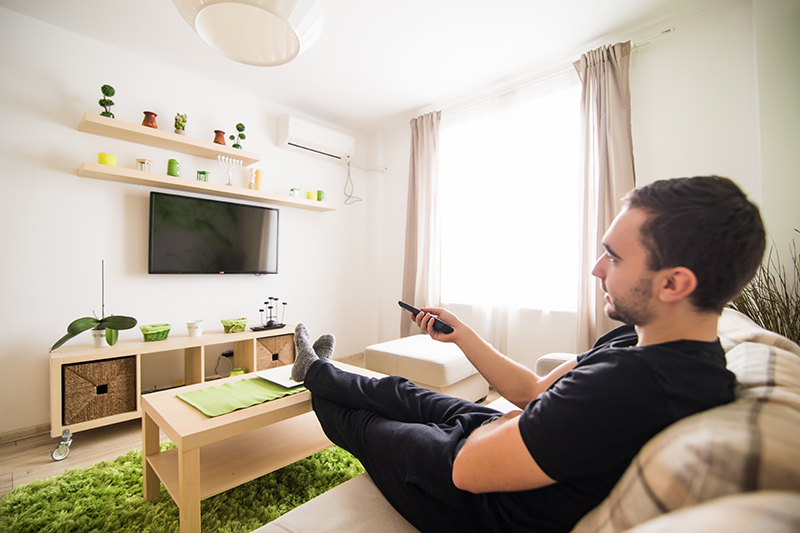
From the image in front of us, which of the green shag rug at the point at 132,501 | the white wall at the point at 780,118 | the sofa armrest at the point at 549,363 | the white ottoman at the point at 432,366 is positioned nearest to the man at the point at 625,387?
the green shag rug at the point at 132,501

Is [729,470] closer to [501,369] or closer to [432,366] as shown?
[501,369]

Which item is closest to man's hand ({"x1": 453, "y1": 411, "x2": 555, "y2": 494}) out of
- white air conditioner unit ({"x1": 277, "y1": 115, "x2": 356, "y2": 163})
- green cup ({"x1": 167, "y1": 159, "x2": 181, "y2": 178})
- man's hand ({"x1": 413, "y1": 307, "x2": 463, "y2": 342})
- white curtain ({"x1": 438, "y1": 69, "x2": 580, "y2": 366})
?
man's hand ({"x1": 413, "y1": 307, "x2": 463, "y2": 342})

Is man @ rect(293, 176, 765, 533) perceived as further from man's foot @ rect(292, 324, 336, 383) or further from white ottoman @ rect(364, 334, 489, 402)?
white ottoman @ rect(364, 334, 489, 402)

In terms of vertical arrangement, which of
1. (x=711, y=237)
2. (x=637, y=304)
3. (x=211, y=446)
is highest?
(x=711, y=237)

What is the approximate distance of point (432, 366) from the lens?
2.27 metres

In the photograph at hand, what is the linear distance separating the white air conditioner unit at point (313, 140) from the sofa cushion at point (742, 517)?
3.59 meters

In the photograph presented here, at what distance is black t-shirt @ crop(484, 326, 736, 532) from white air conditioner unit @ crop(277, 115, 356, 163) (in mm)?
3332

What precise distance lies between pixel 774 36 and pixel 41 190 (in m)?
4.33

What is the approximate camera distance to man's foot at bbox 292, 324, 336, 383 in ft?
4.90

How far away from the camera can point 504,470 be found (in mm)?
701

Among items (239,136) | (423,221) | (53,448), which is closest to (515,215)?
(423,221)

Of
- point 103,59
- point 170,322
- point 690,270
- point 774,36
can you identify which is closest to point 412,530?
point 690,270

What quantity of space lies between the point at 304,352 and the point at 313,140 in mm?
2574

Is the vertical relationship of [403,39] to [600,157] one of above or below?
above
